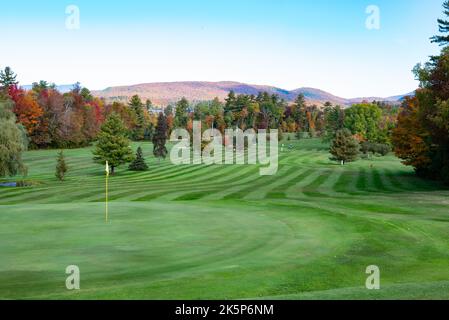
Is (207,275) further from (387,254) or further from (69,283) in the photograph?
(387,254)

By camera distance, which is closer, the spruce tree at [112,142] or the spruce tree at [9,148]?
the spruce tree at [9,148]

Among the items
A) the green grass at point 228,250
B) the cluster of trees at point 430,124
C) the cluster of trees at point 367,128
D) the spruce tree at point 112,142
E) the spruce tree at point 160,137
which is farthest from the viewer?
the cluster of trees at point 367,128

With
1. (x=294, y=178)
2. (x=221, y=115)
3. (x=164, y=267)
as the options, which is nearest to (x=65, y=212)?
(x=164, y=267)

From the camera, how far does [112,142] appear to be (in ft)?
240

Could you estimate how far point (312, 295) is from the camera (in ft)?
37.6

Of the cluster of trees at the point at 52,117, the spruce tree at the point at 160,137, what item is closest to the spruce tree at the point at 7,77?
the cluster of trees at the point at 52,117

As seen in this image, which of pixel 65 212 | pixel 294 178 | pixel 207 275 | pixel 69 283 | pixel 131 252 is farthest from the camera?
pixel 294 178

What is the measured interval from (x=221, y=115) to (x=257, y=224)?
13911 centimetres

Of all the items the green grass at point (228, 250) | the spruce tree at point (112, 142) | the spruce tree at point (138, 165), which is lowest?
the spruce tree at point (138, 165)

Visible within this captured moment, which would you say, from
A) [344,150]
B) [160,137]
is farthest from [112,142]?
[344,150]

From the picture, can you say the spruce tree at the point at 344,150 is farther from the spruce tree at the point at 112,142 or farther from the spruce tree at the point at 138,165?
the spruce tree at the point at 112,142

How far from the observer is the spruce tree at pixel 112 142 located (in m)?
72.8

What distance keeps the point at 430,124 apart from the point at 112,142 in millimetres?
44786

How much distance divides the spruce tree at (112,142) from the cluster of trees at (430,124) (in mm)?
37024
